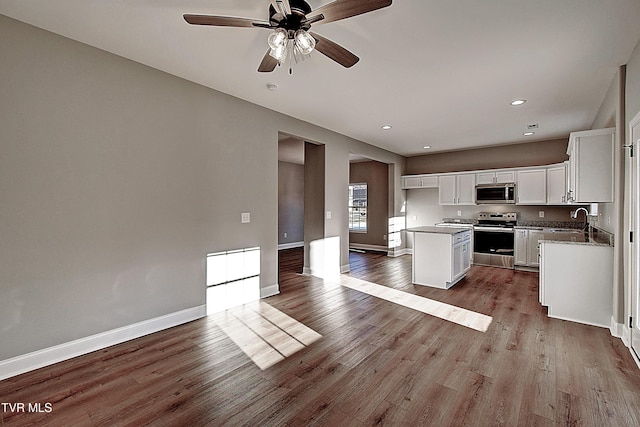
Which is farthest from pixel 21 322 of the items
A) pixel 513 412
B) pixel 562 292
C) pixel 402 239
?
pixel 402 239

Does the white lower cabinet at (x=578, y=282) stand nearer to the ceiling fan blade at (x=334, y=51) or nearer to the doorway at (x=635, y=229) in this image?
the doorway at (x=635, y=229)

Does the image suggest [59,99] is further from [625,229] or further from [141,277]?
[625,229]

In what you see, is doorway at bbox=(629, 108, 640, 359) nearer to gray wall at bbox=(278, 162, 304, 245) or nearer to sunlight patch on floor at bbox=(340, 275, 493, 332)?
sunlight patch on floor at bbox=(340, 275, 493, 332)

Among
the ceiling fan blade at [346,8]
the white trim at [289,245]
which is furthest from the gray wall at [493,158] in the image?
the ceiling fan blade at [346,8]

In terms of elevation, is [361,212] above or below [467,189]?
below

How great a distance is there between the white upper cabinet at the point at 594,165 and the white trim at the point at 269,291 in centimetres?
390

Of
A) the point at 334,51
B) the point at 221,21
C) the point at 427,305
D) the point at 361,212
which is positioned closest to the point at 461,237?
the point at 427,305

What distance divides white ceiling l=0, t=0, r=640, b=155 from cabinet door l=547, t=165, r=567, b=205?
150 cm

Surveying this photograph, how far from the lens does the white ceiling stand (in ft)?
7.26

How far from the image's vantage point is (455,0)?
6.82 ft

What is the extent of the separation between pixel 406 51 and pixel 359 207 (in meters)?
6.53

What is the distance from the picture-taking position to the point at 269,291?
14.4ft

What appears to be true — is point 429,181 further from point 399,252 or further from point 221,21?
point 221,21

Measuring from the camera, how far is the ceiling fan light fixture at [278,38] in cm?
198
